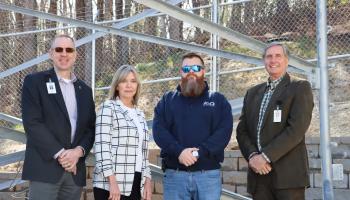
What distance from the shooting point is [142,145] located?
14.0ft

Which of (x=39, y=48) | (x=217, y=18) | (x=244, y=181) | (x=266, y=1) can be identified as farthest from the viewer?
(x=39, y=48)

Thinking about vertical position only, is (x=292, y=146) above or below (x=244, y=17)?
below

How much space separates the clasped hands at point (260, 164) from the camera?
4.03m

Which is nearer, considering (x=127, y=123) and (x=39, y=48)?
(x=127, y=123)

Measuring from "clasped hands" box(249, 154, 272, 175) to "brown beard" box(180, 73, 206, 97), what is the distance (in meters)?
0.63

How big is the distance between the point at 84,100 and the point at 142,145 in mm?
536

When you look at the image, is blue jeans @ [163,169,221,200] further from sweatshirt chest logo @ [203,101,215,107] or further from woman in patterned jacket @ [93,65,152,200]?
sweatshirt chest logo @ [203,101,215,107]

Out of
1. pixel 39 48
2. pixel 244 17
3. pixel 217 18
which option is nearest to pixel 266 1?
pixel 244 17

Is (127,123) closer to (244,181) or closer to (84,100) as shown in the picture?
(84,100)

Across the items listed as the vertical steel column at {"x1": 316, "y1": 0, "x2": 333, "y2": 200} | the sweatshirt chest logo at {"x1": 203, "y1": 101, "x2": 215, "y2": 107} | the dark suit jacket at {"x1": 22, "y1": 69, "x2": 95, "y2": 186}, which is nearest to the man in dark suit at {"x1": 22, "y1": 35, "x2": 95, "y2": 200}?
the dark suit jacket at {"x1": 22, "y1": 69, "x2": 95, "y2": 186}

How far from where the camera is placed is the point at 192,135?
4.20 metres

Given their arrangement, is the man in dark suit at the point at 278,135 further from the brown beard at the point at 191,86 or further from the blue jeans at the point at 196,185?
the brown beard at the point at 191,86

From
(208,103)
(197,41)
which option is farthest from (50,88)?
(197,41)

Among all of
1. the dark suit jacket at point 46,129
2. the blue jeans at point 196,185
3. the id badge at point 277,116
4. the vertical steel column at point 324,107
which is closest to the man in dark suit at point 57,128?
the dark suit jacket at point 46,129
